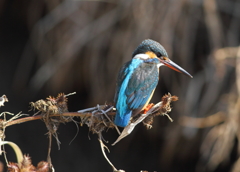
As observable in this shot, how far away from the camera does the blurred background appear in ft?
9.95

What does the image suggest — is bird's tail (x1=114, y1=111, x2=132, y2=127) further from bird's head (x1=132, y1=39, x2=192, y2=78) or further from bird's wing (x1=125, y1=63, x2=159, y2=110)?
bird's head (x1=132, y1=39, x2=192, y2=78)

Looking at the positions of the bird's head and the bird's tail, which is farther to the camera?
the bird's head

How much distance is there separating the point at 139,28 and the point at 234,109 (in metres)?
1.00

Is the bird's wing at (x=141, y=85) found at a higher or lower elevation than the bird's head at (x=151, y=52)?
lower

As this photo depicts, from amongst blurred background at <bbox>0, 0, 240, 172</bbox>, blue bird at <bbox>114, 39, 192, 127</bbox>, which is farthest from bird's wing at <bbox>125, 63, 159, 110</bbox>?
blurred background at <bbox>0, 0, 240, 172</bbox>

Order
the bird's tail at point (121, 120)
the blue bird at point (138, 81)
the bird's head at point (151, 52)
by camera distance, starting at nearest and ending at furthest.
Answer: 1. the bird's tail at point (121, 120)
2. the blue bird at point (138, 81)
3. the bird's head at point (151, 52)

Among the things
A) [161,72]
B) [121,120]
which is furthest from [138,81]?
[161,72]

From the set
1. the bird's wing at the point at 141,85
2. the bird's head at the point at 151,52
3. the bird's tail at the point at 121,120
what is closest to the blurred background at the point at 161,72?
the bird's head at the point at 151,52

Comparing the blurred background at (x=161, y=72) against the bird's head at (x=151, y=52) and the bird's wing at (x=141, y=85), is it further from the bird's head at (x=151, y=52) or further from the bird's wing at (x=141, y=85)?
the bird's wing at (x=141, y=85)

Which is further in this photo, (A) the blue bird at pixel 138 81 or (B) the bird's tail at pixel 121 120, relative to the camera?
(A) the blue bird at pixel 138 81

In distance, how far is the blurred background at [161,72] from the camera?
9.95 ft

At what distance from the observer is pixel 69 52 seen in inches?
129

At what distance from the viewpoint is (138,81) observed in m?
1.74

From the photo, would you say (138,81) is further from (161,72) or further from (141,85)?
(161,72)
